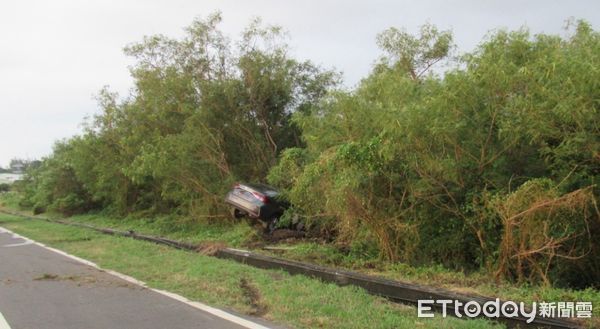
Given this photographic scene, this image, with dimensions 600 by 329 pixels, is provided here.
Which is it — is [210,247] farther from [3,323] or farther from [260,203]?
[3,323]

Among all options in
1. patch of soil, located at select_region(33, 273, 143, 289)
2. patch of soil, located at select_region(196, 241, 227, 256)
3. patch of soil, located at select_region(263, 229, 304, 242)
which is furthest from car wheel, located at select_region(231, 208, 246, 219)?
patch of soil, located at select_region(33, 273, 143, 289)

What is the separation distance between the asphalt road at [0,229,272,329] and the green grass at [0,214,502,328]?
457 millimetres

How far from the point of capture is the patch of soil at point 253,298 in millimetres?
6207

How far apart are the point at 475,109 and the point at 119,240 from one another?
1028cm

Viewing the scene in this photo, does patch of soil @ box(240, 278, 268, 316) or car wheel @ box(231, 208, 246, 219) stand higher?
car wheel @ box(231, 208, 246, 219)

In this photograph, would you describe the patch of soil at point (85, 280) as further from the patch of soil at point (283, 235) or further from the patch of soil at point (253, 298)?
the patch of soil at point (283, 235)

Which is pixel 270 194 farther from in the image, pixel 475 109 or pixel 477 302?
pixel 477 302

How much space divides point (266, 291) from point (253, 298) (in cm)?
33

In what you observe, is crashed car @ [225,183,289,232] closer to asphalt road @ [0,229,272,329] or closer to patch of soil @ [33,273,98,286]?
asphalt road @ [0,229,272,329]

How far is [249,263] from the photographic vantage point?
32.3 feet

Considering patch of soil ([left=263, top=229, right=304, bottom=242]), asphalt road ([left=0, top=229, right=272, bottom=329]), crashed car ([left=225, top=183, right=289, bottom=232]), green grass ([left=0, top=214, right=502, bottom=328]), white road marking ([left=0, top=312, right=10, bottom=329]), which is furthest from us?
crashed car ([left=225, top=183, right=289, bottom=232])

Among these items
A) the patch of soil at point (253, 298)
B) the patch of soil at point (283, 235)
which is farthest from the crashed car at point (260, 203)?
the patch of soil at point (253, 298)

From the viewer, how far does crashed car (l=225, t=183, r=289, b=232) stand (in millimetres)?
11633

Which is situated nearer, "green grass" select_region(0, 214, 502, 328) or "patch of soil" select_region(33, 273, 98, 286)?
"green grass" select_region(0, 214, 502, 328)
